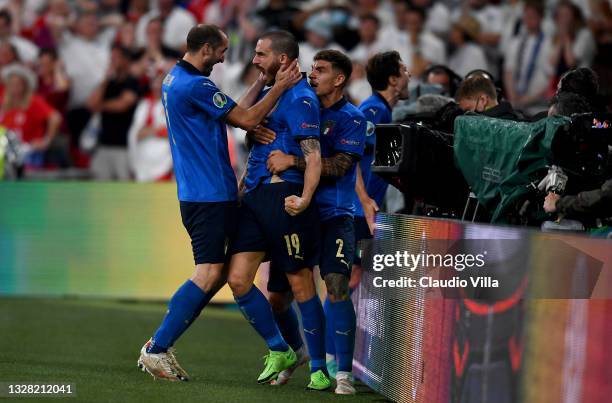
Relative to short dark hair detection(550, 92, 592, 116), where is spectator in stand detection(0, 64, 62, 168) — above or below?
below

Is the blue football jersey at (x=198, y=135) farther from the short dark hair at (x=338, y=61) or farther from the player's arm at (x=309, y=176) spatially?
the short dark hair at (x=338, y=61)

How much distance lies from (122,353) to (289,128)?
293 cm

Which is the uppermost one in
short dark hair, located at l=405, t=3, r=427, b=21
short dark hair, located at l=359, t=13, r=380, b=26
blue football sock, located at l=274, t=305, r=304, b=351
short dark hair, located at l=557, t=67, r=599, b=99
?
short dark hair, located at l=405, t=3, r=427, b=21

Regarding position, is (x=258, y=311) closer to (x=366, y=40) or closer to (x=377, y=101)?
(x=377, y=101)

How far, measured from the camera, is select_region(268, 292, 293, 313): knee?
29.0 feet

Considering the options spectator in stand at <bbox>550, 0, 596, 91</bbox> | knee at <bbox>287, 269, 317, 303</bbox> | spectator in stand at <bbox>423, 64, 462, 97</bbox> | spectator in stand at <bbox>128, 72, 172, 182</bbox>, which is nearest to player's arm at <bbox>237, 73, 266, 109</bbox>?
knee at <bbox>287, 269, 317, 303</bbox>

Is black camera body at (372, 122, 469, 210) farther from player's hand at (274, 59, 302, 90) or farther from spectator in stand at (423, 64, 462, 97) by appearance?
spectator in stand at (423, 64, 462, 97)

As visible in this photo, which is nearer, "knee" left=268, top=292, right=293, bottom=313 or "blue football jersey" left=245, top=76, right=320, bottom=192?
"blue football jersey" left=245, top=76, right=320, bottom=192

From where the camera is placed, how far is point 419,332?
7266 mm

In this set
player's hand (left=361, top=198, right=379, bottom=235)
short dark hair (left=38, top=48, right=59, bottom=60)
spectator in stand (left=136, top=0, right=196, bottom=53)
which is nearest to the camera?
player's hand (left=361, top=198, right=379, bottom=235)

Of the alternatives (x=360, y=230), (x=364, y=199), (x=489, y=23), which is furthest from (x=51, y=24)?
(x=364, y=199)

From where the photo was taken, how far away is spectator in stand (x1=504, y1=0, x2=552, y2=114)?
1542 centimetres

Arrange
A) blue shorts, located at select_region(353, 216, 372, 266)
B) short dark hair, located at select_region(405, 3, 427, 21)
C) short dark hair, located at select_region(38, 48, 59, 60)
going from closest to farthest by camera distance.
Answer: blue shorts, located at select_region(353, 216, 372, 266) < short dark hair, located at select_region(405, 3, 427, 21) < short dark hair, located at select_region(38, 48, 59, 60)

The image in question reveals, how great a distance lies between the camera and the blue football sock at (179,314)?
8258mm
